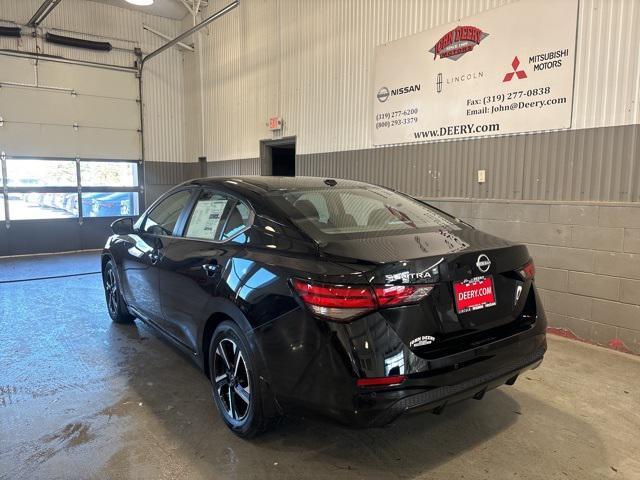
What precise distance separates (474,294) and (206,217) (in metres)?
1.76

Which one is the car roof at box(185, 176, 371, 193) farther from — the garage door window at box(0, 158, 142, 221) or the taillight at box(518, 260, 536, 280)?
the garage door window at box(0, 158, 142, 221)

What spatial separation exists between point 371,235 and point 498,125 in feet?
10.4

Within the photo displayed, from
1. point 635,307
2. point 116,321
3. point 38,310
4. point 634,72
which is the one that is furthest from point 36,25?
point 635,307

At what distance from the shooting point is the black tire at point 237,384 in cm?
234

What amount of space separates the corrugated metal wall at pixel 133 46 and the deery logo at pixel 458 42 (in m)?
7.49

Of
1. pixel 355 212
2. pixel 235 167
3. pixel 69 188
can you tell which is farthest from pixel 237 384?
pixel 69 188

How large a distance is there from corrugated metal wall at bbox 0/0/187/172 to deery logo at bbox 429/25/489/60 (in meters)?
7.49

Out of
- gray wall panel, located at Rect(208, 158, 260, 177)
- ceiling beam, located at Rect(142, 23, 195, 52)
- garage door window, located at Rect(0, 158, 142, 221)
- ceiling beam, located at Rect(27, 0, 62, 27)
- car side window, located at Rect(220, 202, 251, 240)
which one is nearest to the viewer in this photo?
car side window, located at Rect(220, 202, 251, 240)

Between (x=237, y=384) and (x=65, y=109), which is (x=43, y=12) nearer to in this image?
(x=65, y=109)

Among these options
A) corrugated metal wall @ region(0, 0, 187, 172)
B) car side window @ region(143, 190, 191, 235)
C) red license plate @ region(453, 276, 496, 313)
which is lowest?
red license plate @ region(453, 276, 496, 313)

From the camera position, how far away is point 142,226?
3865 mm

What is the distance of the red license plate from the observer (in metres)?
2.11

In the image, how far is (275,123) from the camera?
8227 mm

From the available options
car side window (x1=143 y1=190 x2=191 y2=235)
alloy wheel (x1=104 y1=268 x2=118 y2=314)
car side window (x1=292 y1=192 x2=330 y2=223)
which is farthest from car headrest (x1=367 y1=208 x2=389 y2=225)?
alloy wheel (x1=104 y1=268 x2=118 y2=314)
